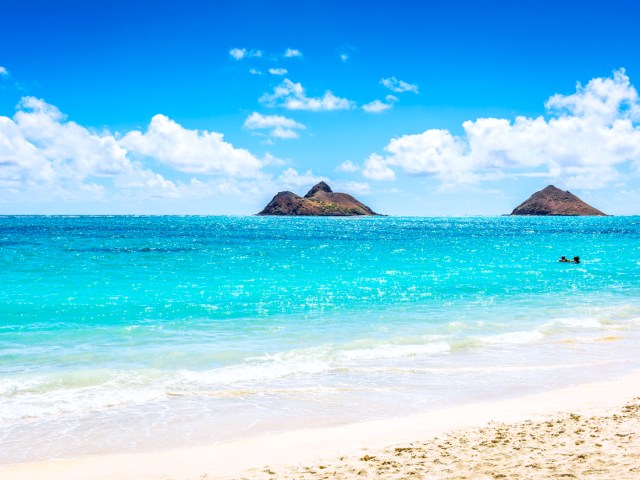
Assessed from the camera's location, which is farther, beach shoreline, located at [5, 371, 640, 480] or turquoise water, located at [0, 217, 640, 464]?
turquoise water, located at [0, 217, 640, 464]

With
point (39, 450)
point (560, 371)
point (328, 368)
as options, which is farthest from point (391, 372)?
point (39, 450)

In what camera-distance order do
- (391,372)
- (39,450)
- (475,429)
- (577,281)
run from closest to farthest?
(39,450) → (475,429) → (391,372) → (577,281)

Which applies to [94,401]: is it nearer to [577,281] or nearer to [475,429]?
[475,429]

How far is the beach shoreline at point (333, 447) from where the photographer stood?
28.1 ft

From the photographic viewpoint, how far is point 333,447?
9.51m

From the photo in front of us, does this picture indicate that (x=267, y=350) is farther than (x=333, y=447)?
Yes

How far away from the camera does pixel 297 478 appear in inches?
317

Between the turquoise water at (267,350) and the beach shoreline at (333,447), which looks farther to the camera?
the turquoise water at (267,350)

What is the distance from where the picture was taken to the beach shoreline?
857 cm

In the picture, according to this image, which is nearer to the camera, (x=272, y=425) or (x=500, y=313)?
(x=272, y=425)

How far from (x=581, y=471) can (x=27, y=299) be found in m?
27.0

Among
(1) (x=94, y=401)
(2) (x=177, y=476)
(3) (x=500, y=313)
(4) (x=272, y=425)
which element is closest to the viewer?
(2) (x=177, y=476)

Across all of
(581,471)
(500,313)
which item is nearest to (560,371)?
(581,471)

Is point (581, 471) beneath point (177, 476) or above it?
above
